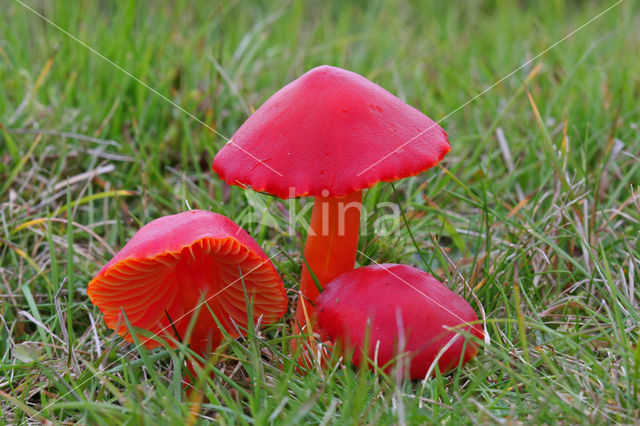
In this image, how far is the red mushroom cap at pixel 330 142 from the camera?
4.79ft

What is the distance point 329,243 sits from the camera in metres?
1.82

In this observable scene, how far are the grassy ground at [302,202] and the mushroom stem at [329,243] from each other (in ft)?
0.53

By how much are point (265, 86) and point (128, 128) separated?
824 millimetres

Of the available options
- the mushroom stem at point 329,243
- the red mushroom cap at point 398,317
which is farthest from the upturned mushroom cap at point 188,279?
the red mushroom cap at point 398,317

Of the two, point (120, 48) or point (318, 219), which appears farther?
point (120, 48)

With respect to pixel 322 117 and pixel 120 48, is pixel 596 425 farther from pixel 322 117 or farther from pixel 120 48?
pixel 120 48

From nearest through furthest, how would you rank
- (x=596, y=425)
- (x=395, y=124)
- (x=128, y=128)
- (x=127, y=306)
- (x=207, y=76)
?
(x=596, y=425) → (x=395, y=124) → (x=127, y=306) → (x=128, y=128) → (x=207, y=76)

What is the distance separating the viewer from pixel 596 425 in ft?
4.07

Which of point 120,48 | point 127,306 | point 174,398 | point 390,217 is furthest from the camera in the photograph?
point 120,48

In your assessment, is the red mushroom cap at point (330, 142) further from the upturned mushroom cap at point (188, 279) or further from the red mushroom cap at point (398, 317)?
the red mushroom cap at point (398, 317)

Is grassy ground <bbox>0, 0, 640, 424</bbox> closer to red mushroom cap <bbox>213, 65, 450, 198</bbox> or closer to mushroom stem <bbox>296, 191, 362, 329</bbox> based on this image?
mushroom stem <bbox>296, 191, 362, 329</bbox>

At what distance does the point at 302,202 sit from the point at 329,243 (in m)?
A: 0.62

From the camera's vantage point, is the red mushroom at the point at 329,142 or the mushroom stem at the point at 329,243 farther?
the mushroom stem at the point at 329,243

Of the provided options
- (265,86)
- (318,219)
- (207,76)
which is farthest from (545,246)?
(207,76)
